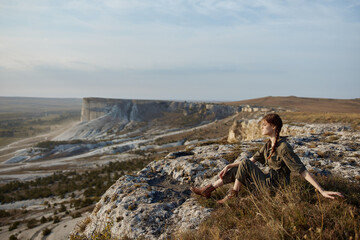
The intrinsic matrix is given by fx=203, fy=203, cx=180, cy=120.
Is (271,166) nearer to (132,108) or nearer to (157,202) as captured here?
(157,202)

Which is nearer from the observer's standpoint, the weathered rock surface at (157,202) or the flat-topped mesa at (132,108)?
the weathered rock surface at (157,202)

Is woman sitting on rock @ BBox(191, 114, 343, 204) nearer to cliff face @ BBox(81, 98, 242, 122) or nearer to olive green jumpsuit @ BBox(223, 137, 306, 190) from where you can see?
Result: olive green jumpsuit @ BBox(223, 137, 306, 190)

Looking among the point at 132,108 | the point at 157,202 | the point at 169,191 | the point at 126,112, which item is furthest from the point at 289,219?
the point at 132,108

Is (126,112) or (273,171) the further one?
(126,112)

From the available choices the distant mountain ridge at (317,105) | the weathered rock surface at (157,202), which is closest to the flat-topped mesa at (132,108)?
A: the distant mountain ridge at (317,105)

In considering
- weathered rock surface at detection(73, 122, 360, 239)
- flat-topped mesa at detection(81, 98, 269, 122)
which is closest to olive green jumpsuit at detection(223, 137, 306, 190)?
weathered rock surface at detection(73, 122, 360, 239)

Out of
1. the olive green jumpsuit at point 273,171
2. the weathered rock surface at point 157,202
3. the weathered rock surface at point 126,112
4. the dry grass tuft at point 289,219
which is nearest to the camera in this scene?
the dry grass tuft at point 289,219

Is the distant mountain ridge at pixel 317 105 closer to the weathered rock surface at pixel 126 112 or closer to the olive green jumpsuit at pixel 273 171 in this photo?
the weathered rock surface at pixel 126 112

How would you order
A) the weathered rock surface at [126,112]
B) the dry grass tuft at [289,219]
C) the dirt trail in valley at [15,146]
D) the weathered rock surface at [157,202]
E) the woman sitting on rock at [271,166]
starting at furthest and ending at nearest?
the weathered rock surface at [126,112] < the dirt trail in valley at [15,146] < the weathered rock surface at [157,202] < the woman sitting on rock at [271,166] < the dry grass tuft at [289,219]

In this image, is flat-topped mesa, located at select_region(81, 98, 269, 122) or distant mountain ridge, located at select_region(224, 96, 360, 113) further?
flat-topped mesa, located at select_region(81, 98, 269, 122)

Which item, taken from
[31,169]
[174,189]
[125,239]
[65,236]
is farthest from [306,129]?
[31,169]

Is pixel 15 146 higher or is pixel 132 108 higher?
pixel 132 108

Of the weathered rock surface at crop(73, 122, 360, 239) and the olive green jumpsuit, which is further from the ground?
the olive green jumpsuit

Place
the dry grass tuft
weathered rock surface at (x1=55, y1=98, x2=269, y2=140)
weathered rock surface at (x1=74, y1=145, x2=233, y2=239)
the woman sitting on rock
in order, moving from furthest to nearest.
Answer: weathered rock surface at (x1=55, y1=98, x2=269, y2=140) < weathered rock surface at (x1=74, y1=145, x2=233, y2=239) < the woman sitting on rock < the dry grass tuft
